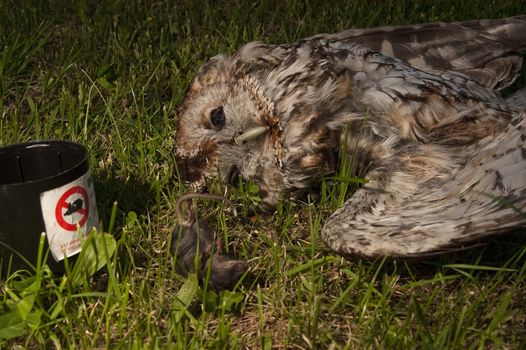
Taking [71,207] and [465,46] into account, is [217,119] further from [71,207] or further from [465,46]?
[465,46]

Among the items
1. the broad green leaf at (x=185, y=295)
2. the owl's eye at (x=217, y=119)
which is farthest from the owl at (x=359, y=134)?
the broad green leaf at (x=185, y=295)

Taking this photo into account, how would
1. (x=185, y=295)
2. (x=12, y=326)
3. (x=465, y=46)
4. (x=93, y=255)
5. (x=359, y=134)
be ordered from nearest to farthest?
(x=12, y=326)
(x=185, y=295)
(x=93, y=255)
(x=359, y=134)
(x=465, y=46)

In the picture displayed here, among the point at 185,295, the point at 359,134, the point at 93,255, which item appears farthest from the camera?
the point at 359,134

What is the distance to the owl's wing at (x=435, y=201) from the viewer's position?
9.32ft

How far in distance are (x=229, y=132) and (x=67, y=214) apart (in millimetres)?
844

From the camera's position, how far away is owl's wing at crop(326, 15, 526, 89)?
154 inches

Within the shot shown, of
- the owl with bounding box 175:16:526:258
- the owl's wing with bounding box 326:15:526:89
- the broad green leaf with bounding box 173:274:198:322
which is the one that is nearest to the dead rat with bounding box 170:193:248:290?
the broad green leaf with bounding box 173:274:198:322

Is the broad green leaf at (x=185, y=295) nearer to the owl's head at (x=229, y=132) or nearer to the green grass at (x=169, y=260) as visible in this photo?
the green grass at (x=169, y=260)

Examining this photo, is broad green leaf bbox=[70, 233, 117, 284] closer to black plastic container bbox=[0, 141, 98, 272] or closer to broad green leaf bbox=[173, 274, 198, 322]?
black plastic container bbox=[0, 141, 98, 272]

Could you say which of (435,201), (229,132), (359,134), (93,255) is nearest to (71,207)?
(93,255)

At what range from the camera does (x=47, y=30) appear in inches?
198

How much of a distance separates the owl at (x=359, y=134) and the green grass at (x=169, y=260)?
0.47 feet

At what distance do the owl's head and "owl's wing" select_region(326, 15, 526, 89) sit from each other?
0.68 metres

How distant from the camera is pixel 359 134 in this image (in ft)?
11.3
